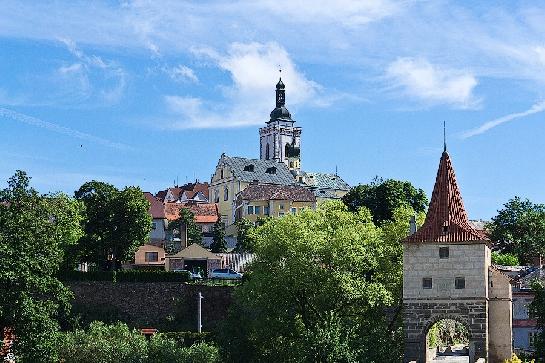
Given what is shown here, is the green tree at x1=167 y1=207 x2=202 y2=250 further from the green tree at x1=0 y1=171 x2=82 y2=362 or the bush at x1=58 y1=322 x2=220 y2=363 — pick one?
the green tree at x1=0 y1=171 x2=82 y2=362

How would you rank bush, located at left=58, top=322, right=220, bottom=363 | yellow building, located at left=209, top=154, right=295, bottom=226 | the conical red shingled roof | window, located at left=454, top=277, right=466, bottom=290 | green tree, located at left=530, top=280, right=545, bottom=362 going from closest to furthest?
window, located at left=454, top=277, right=466, bottom=290
the conical red shingled roof
green tree, located at left=530, top=280, right=545, bottom=362
bush, located at left=58, top=322, right=220, bottom=363
yellow building, located at left=209, top=154, right=295, bottom=226

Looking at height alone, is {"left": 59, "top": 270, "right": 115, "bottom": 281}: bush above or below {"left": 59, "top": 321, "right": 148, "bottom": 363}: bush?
above

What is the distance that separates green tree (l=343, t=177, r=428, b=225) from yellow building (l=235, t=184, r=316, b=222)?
23723mm

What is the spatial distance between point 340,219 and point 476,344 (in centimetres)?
1158

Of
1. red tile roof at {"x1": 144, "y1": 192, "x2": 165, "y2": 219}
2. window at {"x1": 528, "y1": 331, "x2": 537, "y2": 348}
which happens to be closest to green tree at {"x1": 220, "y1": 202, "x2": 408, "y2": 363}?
window at {"x1": 528, "y1": 331, "x2": 537, "y2": 348}

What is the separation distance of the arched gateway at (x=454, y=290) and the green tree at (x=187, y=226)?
211ft

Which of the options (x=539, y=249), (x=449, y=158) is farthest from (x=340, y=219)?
(x=539, y=249)

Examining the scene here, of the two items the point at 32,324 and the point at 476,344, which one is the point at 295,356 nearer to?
the point at 476,344

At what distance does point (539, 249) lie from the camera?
96.2 metres

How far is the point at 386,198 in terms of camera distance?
97375mm

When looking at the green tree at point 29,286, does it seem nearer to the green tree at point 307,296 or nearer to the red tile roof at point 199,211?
the green tree at point 307,296

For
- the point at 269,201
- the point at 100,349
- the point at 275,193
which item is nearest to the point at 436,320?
the point at 100,349

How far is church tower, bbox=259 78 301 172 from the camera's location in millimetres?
180375

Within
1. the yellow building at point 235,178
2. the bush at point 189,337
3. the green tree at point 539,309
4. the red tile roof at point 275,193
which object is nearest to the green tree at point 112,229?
the bush at point 189,337
